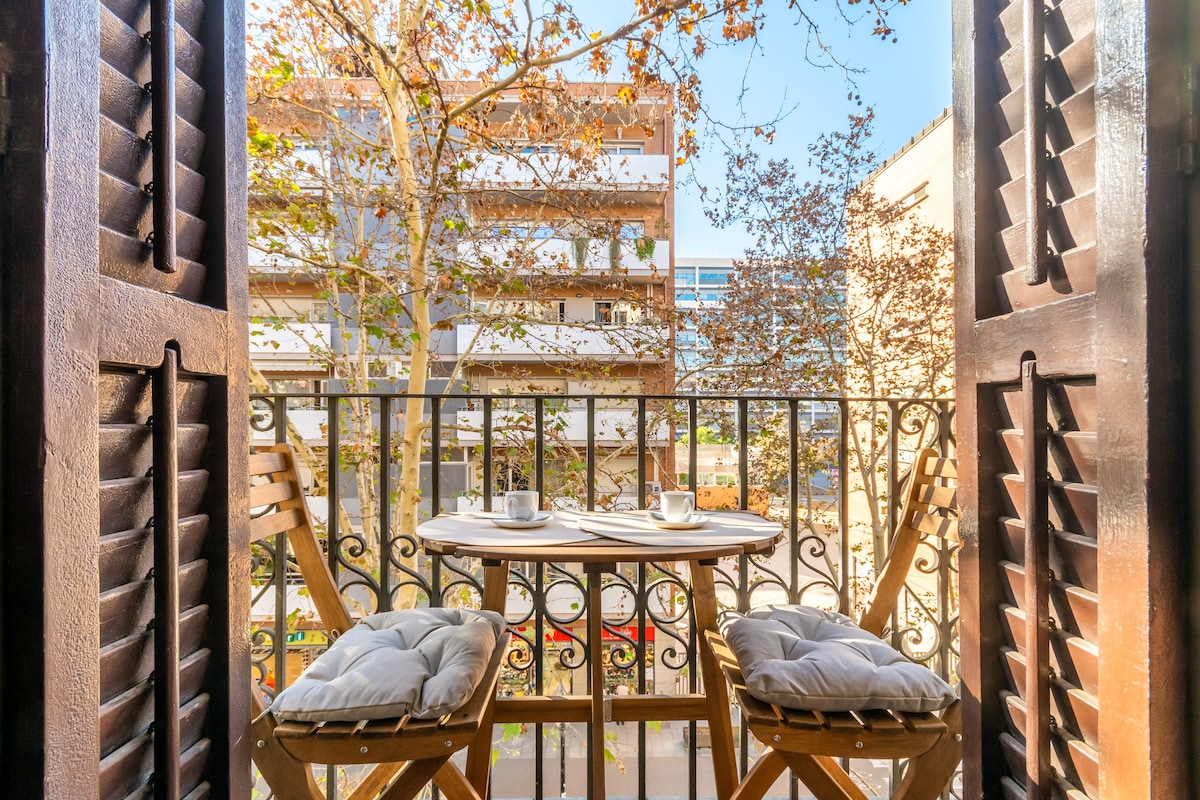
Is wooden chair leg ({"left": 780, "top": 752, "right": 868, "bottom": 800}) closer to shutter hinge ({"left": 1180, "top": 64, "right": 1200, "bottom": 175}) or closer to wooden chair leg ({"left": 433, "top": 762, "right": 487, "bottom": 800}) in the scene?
wooden chair leg ({"left": 433, "top": 762, "right": 487, "bottom": 800})

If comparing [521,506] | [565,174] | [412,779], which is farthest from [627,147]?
[412,779]

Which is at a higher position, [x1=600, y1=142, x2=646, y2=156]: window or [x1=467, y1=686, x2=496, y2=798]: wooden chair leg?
[x1=600, y1=142, x2=646, y2=156]: window

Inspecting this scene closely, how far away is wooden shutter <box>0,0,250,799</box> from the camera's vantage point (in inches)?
23.5

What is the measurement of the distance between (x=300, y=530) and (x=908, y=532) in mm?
1738

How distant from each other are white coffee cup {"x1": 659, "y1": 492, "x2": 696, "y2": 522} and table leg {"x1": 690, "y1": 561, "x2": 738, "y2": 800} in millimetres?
133

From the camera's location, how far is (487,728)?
160 cm

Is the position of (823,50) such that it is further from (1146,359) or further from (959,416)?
(1146,359)

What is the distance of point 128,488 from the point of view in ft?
2.58

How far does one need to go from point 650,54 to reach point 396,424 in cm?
457

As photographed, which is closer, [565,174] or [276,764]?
[276,764]

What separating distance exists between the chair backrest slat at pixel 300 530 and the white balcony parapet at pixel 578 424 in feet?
8.15

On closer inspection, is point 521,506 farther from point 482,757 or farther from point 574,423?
point 574,423

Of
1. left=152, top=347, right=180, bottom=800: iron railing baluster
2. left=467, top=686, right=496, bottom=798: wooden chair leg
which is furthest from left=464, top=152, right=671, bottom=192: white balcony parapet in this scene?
left=152, top=347, right=180, bottom=800: iron railing baluster

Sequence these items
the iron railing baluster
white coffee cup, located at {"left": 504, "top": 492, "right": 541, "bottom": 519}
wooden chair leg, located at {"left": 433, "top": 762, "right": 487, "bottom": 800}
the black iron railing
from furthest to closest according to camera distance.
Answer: the black iron railing, white coffee cup, located at {"left": 504, "top": 492, "right": 541, "bottom": 519}, wooden chair leg, located at {"left": 433, "top": 762, "right": 487, "bottom": 800}, the iron railing baluster
